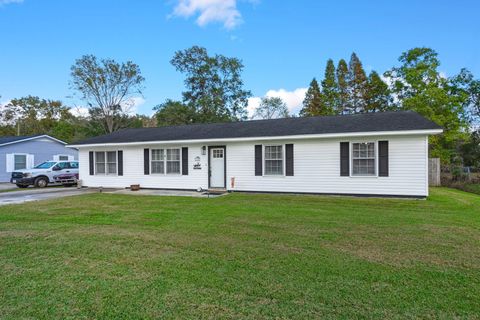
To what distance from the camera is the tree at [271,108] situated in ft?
138

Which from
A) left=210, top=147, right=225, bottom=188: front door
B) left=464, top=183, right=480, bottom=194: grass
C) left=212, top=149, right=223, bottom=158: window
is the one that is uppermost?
left=212, top=149, right=223, bottom=158: window

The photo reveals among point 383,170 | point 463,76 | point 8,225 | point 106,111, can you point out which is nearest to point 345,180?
point 383,170

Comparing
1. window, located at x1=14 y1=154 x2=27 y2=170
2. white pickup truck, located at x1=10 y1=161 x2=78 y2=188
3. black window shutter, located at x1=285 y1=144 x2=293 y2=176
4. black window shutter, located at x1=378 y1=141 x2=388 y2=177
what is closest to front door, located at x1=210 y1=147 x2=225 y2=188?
black window shutter, located at x1=285 y1=144 x2=293 y2=176

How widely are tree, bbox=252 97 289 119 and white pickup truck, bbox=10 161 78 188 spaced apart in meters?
26.8

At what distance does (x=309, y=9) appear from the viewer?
50.0 ft

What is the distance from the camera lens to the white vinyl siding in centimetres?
1109

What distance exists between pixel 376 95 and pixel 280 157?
2687 cm

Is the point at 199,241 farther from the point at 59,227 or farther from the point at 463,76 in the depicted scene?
the point at 463,76

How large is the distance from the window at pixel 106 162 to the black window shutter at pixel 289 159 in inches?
349

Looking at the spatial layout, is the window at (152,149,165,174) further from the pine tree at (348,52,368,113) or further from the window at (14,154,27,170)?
the pine tree at (348,52,368,113)

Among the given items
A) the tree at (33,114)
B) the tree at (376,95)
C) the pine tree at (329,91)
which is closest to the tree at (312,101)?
the pine tree at (329,91)

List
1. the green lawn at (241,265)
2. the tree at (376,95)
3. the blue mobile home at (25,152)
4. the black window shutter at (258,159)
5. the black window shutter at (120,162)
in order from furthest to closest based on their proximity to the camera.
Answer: the tree at (376,95) → the blue mobile home at (25,152) → the black window shutter at (120,162) → the black window shutter at (258,159) → the green lawn at (241,265)

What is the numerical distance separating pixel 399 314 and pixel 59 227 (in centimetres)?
670

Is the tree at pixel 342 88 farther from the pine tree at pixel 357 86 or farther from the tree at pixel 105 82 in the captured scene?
the tree at pixel 105 82
